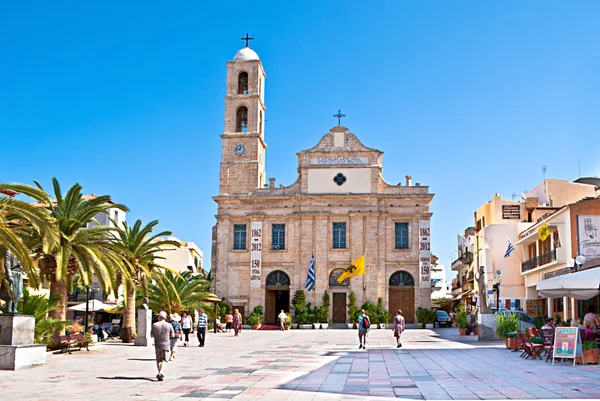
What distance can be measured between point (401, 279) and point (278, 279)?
824 cm

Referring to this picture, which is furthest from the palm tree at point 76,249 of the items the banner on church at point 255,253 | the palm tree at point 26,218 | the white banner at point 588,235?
the banner on church at point 255,253

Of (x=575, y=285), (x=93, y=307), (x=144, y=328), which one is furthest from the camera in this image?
(x=93, y=307)

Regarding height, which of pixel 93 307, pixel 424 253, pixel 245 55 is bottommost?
pixel 93 307

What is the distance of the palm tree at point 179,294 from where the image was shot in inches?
1286

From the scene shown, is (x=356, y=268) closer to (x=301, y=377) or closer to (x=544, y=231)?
(x=544, y=231)

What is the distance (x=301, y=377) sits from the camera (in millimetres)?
14398

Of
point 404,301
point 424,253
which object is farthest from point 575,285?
point 404,301

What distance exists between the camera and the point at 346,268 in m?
46.9

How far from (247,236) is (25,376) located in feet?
112

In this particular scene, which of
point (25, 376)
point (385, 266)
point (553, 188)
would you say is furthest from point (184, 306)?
point (553, 188)

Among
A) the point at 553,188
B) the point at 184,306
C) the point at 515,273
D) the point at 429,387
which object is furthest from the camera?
the point at 553,188

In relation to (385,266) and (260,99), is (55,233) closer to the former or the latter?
(385,266)

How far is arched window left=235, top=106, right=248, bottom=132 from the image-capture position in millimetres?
50719

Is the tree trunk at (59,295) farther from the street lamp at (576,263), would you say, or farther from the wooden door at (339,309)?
the wooden door at (339,309)
